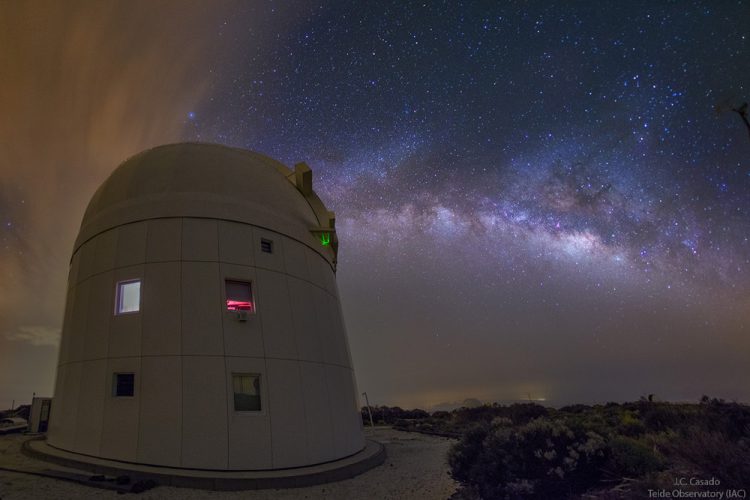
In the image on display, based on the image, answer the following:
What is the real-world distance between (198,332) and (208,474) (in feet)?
10.7

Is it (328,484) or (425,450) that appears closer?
(328,484)

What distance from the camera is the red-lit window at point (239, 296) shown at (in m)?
10.8

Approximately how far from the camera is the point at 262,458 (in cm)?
930

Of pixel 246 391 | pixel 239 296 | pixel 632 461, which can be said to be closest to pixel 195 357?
pixel 246 391

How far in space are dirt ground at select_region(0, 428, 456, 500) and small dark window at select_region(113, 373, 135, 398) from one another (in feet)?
6.43

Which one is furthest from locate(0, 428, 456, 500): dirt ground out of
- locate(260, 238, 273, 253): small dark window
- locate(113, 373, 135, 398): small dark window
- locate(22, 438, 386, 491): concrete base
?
locate(260, 238, 273, 253): small dark window

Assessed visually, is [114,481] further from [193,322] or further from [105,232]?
[105,232]

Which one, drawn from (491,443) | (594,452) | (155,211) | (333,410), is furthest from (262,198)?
(594,452)

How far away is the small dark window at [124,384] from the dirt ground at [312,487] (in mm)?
1959

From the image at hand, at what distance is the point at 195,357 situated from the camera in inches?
382

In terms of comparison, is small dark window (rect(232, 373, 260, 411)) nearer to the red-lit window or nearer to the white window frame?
the red-lit window

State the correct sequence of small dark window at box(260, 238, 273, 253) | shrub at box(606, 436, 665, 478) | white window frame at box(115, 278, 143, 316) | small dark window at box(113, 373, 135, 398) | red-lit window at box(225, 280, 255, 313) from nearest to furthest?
shrub at box(606, 436, 665, 478) < small dark window at box(113, 373, 135, 398) < white window frame at box(115, 278, 143, 316) < red-lit window at box(225, 280, 255, 313) < small dark window at box(260, 238, 273, 253)

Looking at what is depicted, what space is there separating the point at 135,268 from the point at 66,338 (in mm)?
3609

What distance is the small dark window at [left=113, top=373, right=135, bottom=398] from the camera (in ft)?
31.5
